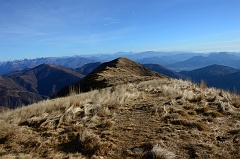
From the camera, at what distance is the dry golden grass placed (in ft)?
17.2

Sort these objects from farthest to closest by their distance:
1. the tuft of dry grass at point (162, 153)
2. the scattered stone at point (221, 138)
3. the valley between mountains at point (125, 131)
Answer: the scattered stone at point (221, 138), the valley between mountains at point (125, 131), the tuft of dry grass at point (162, 153)

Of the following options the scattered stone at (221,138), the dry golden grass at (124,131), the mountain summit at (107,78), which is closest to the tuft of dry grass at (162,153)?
the dry golden grass at (124,131)

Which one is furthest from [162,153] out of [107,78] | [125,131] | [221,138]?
[107,78]

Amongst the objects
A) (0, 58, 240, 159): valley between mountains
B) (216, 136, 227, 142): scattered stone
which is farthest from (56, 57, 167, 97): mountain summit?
(216, 136, 227, 142): scattered stone

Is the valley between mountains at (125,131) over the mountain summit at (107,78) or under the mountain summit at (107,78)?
over

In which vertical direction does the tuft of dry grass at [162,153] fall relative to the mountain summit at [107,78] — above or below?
above

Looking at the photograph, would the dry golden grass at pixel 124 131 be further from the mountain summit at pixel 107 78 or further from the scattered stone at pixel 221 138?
the mountain summit at pixel 107 78

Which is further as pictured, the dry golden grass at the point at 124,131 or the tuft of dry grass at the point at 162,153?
the dry golden grass at the point at 124,131

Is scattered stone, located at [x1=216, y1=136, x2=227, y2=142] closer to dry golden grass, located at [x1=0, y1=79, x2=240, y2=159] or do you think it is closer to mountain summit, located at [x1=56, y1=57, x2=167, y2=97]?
dry golden grass, located at [x1=0, y1=79, x2=240, y2=159]

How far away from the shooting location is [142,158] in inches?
198

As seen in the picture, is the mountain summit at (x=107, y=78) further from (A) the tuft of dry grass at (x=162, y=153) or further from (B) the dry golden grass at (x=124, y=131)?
(A) the tuft of dry grass at (x=162, y=153)

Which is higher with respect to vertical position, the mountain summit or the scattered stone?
the scattered stone

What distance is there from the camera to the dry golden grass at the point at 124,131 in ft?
17.2

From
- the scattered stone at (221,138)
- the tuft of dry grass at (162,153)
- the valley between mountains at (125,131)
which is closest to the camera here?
the tuft of dry grass at (162,153)
